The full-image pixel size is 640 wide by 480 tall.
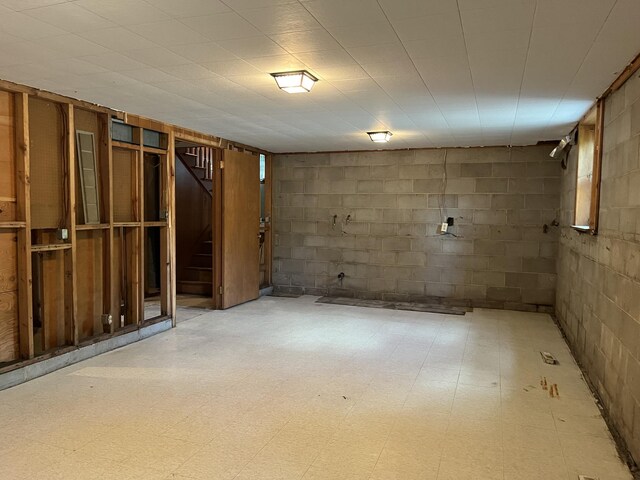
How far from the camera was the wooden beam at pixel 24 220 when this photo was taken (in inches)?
136

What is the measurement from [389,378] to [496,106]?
2525 mm

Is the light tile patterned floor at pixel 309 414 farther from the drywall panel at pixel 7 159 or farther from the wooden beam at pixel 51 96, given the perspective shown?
the wooden beam at pixel 51 96

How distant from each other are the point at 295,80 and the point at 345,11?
1045 mm

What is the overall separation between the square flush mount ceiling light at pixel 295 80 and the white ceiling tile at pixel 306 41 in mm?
395

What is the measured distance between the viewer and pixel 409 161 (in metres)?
6.86

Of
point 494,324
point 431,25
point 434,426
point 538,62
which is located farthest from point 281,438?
point 494,324

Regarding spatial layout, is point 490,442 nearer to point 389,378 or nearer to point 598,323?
point 389,378

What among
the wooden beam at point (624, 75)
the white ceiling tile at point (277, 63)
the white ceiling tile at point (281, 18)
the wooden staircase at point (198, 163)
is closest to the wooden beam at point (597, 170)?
the wooden beam at point (624, 75)

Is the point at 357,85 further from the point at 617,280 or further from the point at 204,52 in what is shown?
the point at 617,280

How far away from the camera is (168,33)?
2484 millimetres

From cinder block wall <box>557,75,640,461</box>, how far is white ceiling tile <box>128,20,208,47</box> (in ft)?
8.67

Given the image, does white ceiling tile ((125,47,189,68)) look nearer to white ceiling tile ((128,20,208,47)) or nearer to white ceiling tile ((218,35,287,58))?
white ceiling tile ((128,20,208,47))

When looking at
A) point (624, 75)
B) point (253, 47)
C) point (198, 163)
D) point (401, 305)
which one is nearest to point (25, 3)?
point (253, 47)

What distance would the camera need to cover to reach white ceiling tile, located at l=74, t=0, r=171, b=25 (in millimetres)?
2115
